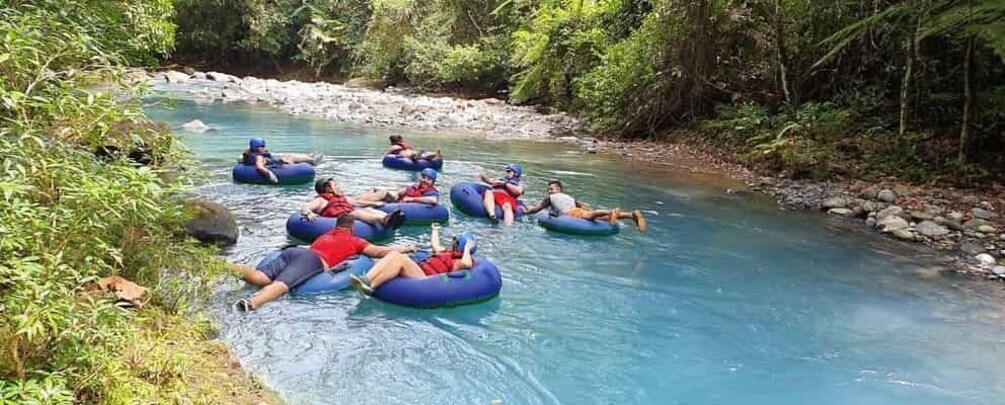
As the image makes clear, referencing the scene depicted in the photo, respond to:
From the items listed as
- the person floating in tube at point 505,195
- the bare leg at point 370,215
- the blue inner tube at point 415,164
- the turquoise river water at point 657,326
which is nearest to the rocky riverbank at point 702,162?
the turquoise river water at point 657,326

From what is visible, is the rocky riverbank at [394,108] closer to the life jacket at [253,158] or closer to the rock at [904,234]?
the life jacket at [253,158]

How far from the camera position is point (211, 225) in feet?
22.6

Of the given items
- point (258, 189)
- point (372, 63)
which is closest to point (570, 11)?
point (258, 189)

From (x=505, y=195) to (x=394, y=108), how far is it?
40.2ft

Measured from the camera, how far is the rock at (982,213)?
8.70 meters

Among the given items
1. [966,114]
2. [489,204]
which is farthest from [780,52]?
[489,204]

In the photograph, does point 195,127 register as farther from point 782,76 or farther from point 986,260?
point 986,260

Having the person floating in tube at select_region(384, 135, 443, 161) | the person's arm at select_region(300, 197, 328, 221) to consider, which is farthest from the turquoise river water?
the person floating in tube at select_region(384, 135, 443, 161)

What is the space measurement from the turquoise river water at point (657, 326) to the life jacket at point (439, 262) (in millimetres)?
444

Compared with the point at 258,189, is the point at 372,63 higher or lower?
higher

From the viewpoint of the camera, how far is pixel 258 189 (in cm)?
977

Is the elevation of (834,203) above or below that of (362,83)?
below

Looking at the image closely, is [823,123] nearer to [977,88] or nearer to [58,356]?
[977,88]

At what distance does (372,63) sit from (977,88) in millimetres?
22243
